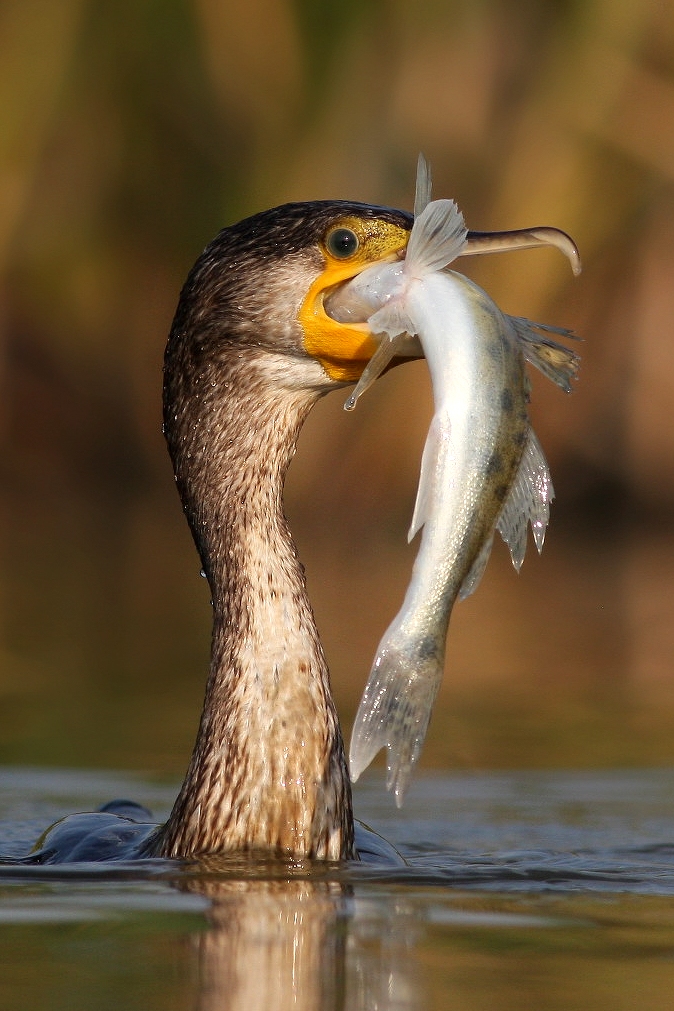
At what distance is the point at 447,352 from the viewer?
3553 mm

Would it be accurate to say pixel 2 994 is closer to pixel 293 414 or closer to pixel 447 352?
pixel 447 352

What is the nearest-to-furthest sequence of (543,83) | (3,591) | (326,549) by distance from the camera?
(3,591)
(326,549)
(543,83)

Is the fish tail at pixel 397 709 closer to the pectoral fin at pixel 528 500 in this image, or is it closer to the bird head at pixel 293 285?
the pectoral fin at pixel 528 500

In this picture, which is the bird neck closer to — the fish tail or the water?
the water

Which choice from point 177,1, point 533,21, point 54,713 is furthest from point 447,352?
A: point 177,1

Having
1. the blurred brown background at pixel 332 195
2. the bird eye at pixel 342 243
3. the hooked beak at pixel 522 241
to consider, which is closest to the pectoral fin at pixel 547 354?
the hooked beak at pixel 522 241

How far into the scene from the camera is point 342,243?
4039 mm

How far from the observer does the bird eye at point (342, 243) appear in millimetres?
4027

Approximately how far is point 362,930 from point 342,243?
1.40 m

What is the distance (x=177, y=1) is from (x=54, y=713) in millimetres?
8053

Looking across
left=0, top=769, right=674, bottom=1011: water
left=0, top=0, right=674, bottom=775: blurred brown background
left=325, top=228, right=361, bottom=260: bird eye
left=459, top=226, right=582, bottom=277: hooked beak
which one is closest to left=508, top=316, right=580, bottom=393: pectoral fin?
left=459, top=226, right=582, bottom=277: hooked beak

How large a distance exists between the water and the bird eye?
46.4 inches

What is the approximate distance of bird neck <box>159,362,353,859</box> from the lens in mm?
4055

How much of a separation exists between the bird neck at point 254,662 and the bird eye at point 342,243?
32 cm
